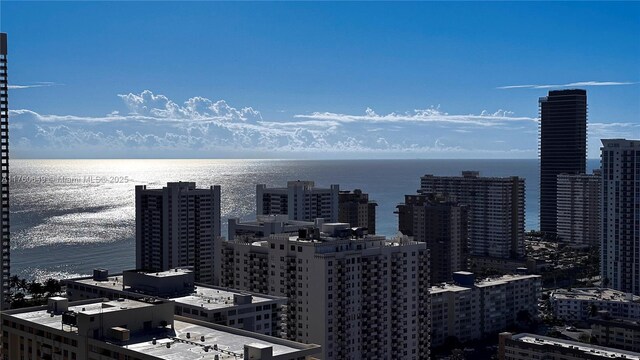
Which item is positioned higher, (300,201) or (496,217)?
(300,201)

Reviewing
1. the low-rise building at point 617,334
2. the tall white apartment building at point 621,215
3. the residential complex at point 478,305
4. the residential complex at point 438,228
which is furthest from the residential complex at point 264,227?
the tall white apartment building at point 621,215

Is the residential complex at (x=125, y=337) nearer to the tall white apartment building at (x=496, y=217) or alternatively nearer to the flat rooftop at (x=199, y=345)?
the flat rooftop at (x=199, y=345)

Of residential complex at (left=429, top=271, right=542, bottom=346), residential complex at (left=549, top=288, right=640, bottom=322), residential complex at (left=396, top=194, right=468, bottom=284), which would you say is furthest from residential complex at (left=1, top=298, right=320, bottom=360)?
residential complex at (left=396, top=194, right=468, bottom=284)

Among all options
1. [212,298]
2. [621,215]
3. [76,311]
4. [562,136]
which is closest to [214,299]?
[212,298]

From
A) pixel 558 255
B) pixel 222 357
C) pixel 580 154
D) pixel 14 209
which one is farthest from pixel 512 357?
pixel 14 209

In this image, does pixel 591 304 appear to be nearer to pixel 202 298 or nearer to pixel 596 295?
pixel 596 295

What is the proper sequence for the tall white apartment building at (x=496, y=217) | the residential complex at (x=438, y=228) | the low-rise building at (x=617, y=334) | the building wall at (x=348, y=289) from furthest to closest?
the tall white apartment building at (x=496, y=217)
the residential complex at (x=438, y=228)
the low-rise building at (x=617, y=334)
the building wall at (x=348, y=289)
